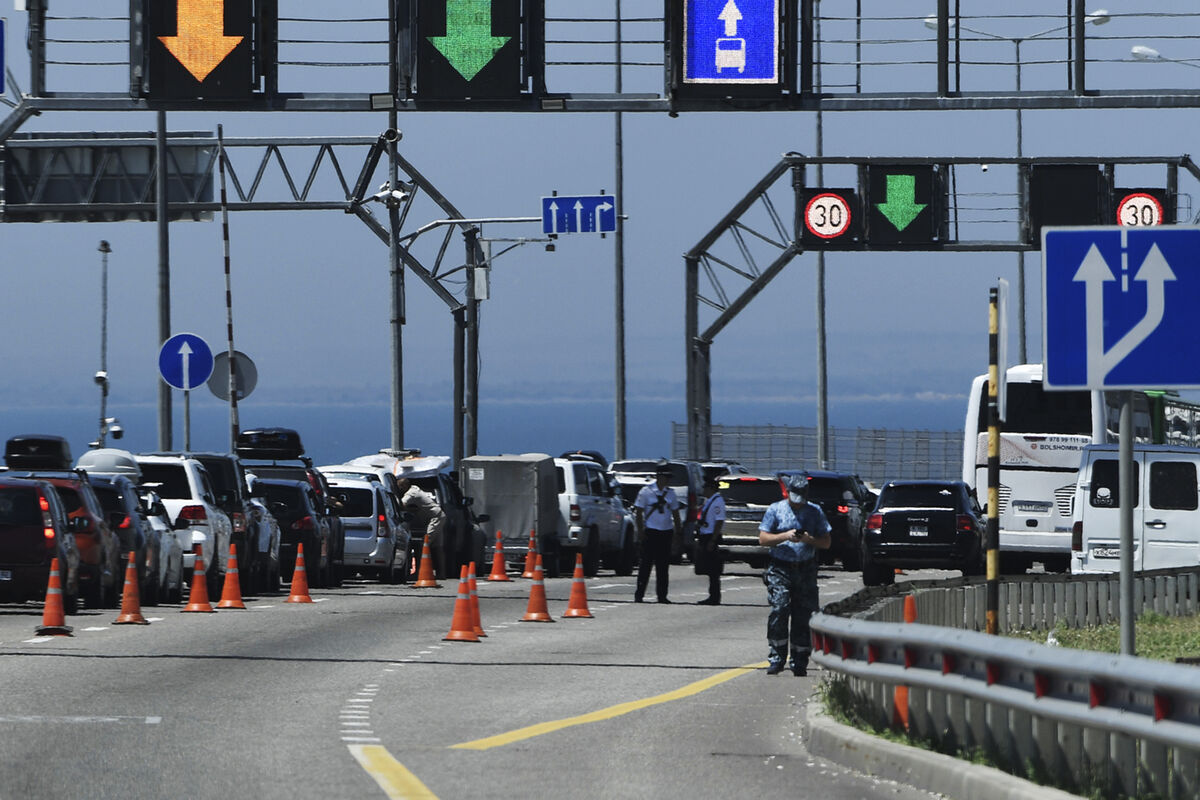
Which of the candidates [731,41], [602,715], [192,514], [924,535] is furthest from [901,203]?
[602,715]

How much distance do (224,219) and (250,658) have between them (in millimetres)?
23593

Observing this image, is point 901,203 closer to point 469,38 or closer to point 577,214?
point 577,214

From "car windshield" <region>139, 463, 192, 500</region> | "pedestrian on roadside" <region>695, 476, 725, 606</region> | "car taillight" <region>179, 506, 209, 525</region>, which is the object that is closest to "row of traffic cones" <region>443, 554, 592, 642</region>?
"pedestrian on roadside" <region>695, 476, 725, 606</region>

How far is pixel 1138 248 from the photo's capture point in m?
11.5

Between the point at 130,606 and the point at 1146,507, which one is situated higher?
the point at 1146,507

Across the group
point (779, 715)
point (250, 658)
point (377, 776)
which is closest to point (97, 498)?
point (250, 658)

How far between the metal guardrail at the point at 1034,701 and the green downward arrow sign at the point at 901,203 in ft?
106

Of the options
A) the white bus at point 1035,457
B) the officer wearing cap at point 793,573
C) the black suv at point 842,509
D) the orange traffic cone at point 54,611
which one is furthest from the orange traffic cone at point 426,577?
the officer wearing cap at point 793,573

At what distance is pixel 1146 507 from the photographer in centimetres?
2908

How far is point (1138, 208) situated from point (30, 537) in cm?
2957

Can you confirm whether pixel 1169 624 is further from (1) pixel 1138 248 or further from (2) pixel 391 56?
(1) pixel 1138 248

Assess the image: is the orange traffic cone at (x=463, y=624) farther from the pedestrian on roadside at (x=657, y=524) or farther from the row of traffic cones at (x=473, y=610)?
the pedestrian on roadside at (x=657, y=524)

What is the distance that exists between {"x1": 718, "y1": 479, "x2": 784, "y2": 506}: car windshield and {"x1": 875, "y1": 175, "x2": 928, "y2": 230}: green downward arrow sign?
7693mm

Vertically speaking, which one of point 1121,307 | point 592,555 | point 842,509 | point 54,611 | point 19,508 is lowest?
point 592,555
